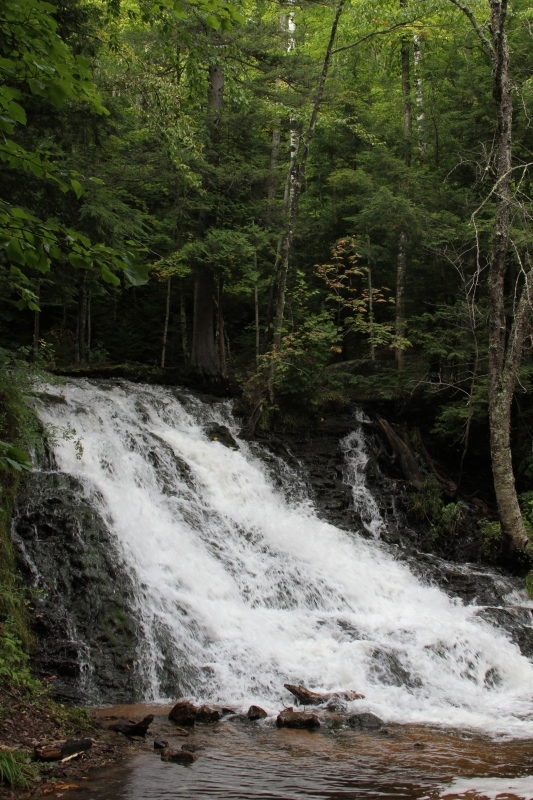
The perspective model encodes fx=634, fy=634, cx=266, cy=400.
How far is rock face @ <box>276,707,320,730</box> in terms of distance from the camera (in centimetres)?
602

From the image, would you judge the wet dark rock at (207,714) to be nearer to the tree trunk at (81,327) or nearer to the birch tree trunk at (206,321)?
the birch tree trunk at (206,321)

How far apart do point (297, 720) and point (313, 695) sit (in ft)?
2.77

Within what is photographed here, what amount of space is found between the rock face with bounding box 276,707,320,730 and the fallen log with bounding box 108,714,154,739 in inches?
51.1

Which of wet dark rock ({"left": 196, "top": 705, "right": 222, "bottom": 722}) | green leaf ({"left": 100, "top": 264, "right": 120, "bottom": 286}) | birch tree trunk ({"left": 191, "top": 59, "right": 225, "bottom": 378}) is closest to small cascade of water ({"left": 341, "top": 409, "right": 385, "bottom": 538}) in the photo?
birch tree trunk ({"left": 191, "top": 59, "right": 225, "bottom": 378})

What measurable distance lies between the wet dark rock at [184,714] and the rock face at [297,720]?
819 mm

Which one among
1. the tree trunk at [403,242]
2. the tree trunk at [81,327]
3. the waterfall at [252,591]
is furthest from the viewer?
the tree trunk at [81,327]

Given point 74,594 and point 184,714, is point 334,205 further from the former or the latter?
point 184,714

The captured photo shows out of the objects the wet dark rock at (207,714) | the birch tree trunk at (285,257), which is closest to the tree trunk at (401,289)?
the birch tree trunk at (285,257)

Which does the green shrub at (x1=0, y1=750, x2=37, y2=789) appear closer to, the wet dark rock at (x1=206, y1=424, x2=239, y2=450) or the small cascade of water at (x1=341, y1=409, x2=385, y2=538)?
the small cascade of water at (x1=341, y1=409, x2=385, y2=538)

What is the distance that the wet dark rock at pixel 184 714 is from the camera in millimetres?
5930

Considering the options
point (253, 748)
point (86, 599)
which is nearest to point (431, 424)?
point (86, 599)

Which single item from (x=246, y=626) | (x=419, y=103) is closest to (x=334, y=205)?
(x=419, y=103)

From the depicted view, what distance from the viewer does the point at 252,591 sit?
923cm

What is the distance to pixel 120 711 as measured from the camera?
Result: 623 centimetres
